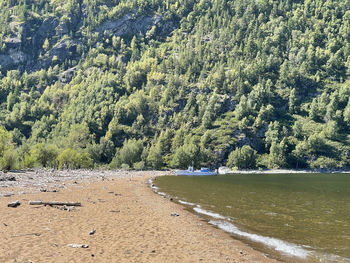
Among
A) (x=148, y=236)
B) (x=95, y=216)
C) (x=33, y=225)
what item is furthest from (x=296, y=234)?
(x=33, y=225)

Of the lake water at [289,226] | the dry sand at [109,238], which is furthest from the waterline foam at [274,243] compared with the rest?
the dry sand at [109,238]

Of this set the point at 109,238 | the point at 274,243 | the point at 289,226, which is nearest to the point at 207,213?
the point at 289,226

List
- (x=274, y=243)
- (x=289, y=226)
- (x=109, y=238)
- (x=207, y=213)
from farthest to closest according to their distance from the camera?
1. (x=207, y=213)
2. (x=289, y=226)
3. (x=274, y=243)
4. (x=109, y=238)

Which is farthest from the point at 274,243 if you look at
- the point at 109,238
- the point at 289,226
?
the point at 109,238

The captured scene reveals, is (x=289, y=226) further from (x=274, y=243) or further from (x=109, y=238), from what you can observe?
(x=109, y=238)

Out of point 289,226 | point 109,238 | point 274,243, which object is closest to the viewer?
point 109,238

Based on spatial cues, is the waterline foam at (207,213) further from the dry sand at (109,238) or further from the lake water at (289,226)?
the dry sand at (109,238)

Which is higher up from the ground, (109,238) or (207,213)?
(109,238)

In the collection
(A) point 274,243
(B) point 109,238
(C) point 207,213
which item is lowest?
(C) point 207,213

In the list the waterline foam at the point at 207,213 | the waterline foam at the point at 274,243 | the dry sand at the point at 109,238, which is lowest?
the waterline foam at the point at 207,213

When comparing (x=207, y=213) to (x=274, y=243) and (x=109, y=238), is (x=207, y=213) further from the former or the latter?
(x=109, y=238)

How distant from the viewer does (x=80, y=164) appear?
149m

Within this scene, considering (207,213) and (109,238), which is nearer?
(109,238)

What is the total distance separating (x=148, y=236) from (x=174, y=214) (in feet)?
33.8
